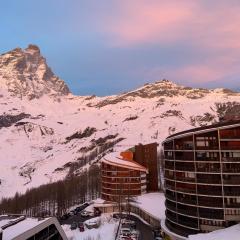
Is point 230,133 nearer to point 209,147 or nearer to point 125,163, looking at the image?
point 209,147

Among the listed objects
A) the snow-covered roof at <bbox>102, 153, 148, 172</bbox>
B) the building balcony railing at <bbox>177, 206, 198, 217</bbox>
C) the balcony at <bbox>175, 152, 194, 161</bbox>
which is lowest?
the building balcony railing at <bbox>177, 206, 198, 217</bbox>

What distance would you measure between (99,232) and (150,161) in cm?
4360

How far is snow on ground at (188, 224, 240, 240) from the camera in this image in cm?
5884

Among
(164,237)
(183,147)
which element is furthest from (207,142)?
(164,237)

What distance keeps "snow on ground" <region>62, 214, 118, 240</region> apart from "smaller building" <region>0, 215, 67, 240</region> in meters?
24.7

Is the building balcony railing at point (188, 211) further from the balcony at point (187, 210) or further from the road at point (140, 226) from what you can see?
the road at point (140, 226)

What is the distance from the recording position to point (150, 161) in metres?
131

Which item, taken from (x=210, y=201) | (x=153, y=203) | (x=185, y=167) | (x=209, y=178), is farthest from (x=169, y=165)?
(x=153, y=203)

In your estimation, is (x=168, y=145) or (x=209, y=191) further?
(x=168, y=145)

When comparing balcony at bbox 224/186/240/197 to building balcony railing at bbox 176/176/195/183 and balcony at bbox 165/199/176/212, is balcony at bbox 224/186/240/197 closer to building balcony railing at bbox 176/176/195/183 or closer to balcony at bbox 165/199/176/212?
building balcony railing at bbox 176/176/195/183

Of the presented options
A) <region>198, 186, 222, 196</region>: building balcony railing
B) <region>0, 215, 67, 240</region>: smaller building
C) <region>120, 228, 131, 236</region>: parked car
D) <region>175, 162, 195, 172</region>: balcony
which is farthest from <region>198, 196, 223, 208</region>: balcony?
<region>0, 215, 67, 240</region>: smaller building

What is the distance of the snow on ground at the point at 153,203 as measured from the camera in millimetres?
96287

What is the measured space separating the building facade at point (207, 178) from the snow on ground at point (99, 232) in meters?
18.6

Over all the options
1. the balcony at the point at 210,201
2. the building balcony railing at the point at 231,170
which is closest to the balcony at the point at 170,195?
the balcony at the point at 210,201
